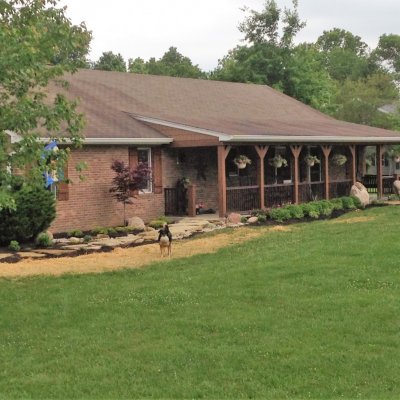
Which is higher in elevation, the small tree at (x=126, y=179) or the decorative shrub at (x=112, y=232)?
the small tree at (x=126, y=179)

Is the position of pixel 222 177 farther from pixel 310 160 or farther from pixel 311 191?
pixel 310 160

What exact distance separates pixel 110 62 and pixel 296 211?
107 ft

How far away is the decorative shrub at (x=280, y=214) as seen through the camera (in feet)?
60.1

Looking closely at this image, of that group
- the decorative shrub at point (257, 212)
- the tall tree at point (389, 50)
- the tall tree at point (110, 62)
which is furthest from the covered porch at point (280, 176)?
the tall tree at point (389, 50)

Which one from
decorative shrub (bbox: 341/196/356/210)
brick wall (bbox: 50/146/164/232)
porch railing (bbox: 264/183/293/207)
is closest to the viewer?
brick wall (bbox: 50/146/164/232)

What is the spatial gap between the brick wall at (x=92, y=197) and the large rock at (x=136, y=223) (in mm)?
680

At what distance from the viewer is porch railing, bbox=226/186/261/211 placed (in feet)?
63.3

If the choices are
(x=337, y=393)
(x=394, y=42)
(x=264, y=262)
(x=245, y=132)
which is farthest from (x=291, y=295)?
(x=394, y=42)

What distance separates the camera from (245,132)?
18516 millimetres

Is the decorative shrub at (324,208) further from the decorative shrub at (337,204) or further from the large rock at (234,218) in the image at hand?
the large rock at (234,218)

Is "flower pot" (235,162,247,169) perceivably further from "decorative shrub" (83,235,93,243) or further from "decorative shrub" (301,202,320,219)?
"decorative shrub" (83,235,93,243)

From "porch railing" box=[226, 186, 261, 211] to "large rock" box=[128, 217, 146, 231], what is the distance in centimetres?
327

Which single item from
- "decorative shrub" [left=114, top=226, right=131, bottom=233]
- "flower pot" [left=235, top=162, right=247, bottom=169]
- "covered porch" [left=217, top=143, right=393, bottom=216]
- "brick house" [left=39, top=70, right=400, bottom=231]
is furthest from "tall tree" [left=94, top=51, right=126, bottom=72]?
"decorative shrub" [left=114, top=226, right=131, bottom=233]

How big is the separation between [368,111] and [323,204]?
2417 cm
